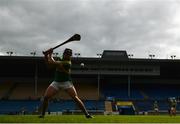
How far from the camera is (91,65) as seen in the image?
58.7 meters

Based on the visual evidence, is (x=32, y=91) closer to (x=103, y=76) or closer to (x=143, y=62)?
(x=103, y=76)

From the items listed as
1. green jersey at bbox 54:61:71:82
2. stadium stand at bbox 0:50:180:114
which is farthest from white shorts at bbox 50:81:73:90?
stadium stand at bbox 0:50:180:114

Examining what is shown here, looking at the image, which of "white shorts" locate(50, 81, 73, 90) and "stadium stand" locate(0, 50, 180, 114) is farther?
"stadium stand" locate(0, 50, 180, 114)

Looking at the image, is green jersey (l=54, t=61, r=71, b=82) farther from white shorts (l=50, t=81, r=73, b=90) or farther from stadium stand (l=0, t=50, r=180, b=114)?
stadium stand (l=0, t=50, r=180, b=114)

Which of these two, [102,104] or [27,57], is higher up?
[27,57]

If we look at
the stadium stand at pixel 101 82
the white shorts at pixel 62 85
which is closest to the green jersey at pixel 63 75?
the white shorts at pixel 62 85

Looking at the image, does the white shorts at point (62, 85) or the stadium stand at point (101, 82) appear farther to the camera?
the stadium stand at point (101, 82)

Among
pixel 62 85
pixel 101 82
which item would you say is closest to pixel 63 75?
pixel 62 85

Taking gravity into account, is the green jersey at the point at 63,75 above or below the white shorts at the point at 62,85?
above

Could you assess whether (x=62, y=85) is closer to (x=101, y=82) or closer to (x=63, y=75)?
(x=63, y=75)

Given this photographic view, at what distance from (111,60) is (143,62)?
15.2 feet

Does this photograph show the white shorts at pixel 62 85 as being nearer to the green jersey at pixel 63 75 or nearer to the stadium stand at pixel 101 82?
the green jersey at pixel 63 75

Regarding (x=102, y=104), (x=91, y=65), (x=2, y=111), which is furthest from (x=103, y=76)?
(x=2, y=111)

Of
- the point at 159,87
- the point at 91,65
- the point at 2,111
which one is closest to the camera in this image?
the point at 2,111
